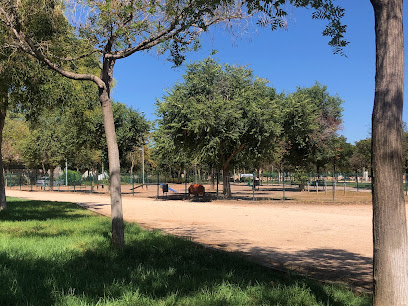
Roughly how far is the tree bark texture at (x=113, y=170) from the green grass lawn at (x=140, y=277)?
0.34m

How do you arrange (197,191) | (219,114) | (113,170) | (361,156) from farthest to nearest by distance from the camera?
(361,156), (197,191), (219,114), (113,170)

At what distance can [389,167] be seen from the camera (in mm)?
3336

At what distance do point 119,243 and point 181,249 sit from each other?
1219mm

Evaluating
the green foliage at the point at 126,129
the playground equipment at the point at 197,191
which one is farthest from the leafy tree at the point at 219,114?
the green foliage at the point at 126,129

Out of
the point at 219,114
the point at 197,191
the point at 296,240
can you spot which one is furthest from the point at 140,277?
the point at 197,191

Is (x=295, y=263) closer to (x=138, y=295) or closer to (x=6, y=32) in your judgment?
(x=138, y=295)

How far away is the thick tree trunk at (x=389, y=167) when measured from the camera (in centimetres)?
331

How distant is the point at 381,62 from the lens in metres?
3.49

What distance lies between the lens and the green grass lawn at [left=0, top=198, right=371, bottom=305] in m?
4.33

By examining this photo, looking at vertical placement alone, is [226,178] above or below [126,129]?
below

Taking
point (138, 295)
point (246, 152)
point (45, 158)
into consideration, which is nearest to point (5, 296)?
point (138, 295)

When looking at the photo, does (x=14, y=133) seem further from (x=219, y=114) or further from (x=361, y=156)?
(x=361, y=156)

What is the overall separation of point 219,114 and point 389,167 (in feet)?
58.2

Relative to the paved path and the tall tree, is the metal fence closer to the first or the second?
the paved path
